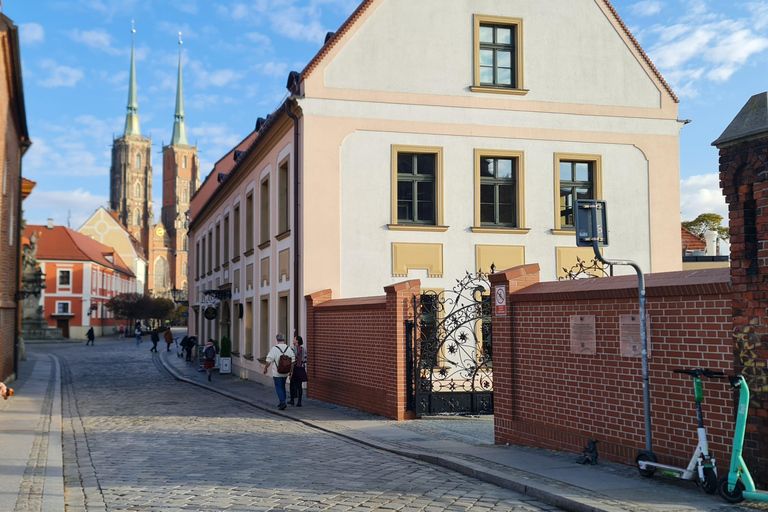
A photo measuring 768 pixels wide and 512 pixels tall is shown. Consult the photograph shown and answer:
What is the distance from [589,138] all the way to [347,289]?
7763 millimetres

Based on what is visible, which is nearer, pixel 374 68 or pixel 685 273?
pixel 685 273

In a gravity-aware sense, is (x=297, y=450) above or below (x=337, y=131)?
below

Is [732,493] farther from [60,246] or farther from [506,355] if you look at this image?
[60,246]

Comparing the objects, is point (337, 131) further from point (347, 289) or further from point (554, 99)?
point (554, 99)

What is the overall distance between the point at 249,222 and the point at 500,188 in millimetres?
10216

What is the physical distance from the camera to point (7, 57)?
21062mm

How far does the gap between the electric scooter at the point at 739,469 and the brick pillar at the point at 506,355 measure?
424cm

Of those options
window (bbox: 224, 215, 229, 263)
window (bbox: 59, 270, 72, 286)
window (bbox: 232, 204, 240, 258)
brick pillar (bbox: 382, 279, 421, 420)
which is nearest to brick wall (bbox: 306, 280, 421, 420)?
brick pillar (bbox: 382, 279, 421, 420)

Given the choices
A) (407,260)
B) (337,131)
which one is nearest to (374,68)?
(337,131)

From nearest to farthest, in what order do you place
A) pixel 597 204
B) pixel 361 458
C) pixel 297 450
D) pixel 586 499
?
1. pixel 586 499
2. pixel 597 204
3. pixel 361 458
4. pixel 297 450

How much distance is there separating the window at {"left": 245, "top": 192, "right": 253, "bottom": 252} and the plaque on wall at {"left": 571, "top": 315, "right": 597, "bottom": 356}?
60.6 ft

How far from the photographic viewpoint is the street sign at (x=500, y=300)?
446 inches

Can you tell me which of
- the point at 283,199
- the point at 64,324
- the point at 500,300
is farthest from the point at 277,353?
the point at 64,324

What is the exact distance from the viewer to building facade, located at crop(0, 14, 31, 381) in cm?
2045
